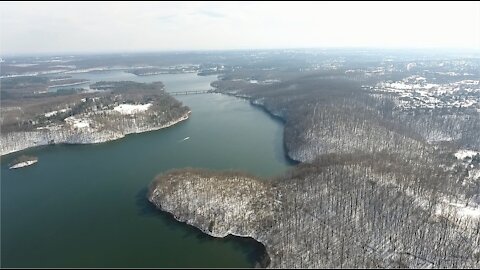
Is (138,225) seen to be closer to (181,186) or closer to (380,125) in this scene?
(181,186)

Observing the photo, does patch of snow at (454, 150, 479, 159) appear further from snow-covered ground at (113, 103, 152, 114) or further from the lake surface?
snow-covered ground at (113, 103, 152, 114)

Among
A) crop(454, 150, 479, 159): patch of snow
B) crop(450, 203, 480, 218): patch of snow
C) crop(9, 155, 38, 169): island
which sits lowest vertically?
crop(450, 203, 480, 218): patch of snow

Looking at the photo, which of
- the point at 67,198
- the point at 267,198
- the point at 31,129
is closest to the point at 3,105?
the point at 31,129

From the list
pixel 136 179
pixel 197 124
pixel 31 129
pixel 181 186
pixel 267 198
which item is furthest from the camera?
pixel 197 124

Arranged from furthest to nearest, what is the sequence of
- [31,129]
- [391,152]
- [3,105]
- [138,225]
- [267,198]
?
[3,105] < [31,129] < [391,152] < [267,198] < [138,225]

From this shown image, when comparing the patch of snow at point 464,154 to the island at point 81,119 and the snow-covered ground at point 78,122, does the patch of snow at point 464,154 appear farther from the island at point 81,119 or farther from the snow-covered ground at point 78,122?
the snow-covered ground at point 78,122

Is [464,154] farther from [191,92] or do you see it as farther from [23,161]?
[191,92]

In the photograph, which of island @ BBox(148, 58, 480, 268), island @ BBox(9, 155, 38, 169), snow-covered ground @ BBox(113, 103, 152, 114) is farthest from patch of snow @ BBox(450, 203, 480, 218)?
snow-covered ground @ BBox(113, 103, 152, 114)
